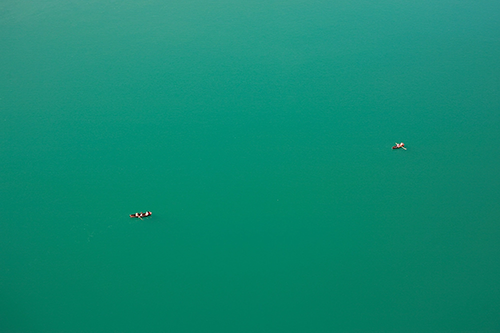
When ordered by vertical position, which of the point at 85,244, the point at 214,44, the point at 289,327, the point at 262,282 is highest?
the point at 214,44

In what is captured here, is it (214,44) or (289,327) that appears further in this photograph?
(214,44)

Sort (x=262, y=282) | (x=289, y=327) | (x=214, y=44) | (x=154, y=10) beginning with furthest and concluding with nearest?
(x=154, y=10)
(x=214, y=44)
(x=262, y=282)
(x=289, y=327)

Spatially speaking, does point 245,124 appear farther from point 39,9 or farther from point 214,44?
point 39,9

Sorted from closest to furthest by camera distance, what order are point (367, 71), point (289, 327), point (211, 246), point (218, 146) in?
point (289, 327)
point (211, 246)
point (218, 146)
point (367, 71)

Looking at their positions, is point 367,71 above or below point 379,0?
below

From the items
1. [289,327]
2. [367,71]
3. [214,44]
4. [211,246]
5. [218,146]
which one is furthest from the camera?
[214,44]

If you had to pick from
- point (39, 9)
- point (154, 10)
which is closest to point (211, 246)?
point (154, 10)

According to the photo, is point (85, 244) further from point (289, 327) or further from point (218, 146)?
point (289, 327)

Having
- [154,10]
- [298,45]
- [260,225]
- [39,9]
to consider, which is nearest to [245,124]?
[260,225]

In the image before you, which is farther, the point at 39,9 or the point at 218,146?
the point at 39,9
